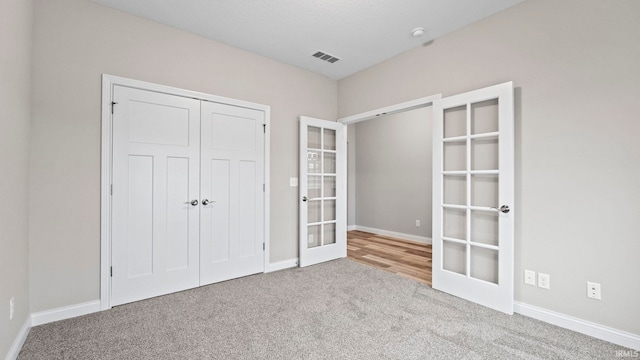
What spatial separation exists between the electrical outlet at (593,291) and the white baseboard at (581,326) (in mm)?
206

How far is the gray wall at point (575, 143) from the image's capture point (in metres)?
1.97

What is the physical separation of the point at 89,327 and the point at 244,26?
10.2 feet

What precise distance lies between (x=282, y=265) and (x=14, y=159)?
2768mm

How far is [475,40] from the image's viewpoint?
9.09 feet

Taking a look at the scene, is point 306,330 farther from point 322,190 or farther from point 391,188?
point 391,188

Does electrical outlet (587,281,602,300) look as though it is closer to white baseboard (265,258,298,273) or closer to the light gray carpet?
the light gray carpet

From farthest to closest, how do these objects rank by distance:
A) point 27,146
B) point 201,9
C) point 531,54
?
point 201,9 < point 531,54 < point 27,146

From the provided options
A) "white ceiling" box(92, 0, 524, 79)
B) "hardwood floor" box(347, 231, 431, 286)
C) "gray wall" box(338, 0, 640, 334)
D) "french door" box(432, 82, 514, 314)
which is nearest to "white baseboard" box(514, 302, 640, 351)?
"gray wall" box(338, 0, 640, 334)

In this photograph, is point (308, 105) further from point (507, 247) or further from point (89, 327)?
point (89, 327)

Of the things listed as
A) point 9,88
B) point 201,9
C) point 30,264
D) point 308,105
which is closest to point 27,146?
point 9,88

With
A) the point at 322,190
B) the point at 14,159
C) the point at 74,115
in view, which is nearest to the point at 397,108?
the point at 322,190

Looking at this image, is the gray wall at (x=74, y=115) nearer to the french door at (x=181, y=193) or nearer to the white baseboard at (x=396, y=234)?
the french door at (x=181, y=193)

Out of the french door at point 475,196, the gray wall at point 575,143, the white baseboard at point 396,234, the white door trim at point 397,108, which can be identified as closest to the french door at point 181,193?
the white door trim at point 397,108

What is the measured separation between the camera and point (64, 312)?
231 cm
